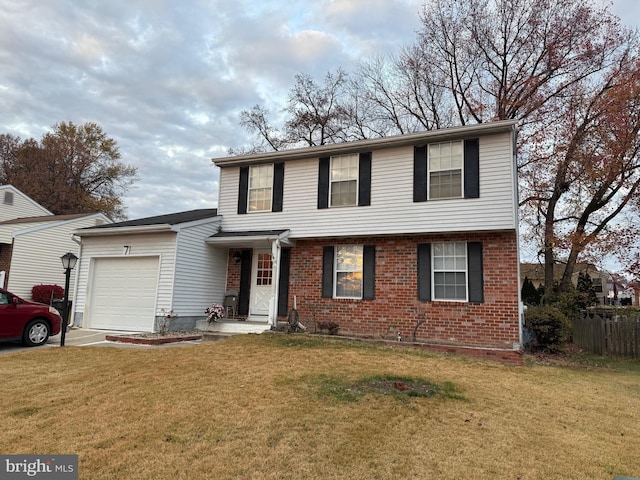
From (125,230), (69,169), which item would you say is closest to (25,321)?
(125,230)

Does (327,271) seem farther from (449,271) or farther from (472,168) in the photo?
(472,168)

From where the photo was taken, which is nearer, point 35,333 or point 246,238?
point 35,333

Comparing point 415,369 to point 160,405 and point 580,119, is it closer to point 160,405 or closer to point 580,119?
point 160,405

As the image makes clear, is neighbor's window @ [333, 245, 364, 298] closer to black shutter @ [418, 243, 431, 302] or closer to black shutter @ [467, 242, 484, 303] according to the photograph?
black shutter @ [418, 243, 431, 302]

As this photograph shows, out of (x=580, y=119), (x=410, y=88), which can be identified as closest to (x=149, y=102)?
(x=410, y=88)

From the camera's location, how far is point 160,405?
474 centimetres

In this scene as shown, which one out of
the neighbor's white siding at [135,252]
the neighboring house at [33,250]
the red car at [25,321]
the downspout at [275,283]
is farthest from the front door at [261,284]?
the neighboring house at [33,250]

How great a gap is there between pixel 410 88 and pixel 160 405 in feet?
66.4

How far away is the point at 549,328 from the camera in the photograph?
33.3 feet

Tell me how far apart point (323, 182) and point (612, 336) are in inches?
347

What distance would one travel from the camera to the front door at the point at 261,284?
1233 cm

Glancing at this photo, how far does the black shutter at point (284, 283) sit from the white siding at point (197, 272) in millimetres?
2133

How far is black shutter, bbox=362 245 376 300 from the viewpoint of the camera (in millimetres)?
11008

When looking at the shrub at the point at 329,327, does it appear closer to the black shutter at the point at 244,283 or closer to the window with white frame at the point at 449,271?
the black shutter at the point at 244,283
